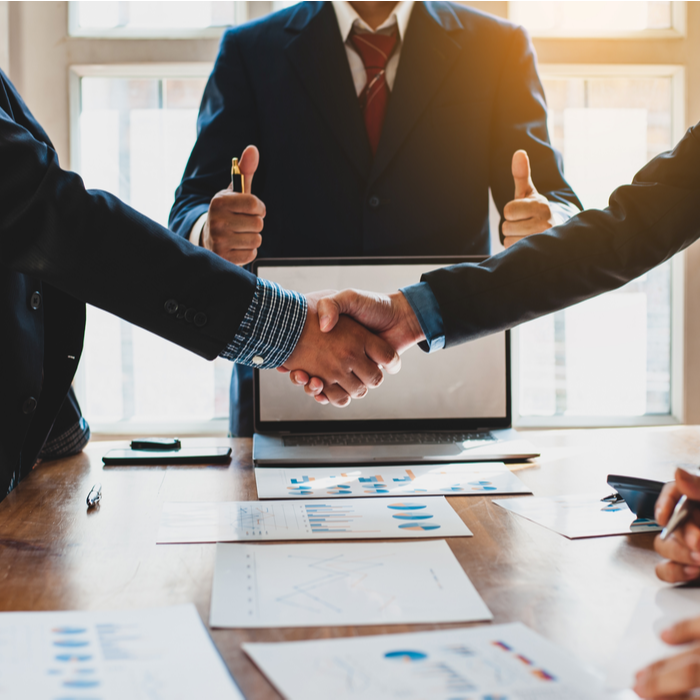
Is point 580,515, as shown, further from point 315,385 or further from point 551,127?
point 551,127

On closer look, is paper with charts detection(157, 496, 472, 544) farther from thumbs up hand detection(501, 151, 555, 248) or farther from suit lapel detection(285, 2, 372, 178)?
suit lapel detection(285, 2, 372, 178)

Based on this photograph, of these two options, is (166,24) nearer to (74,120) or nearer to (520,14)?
(74,120)

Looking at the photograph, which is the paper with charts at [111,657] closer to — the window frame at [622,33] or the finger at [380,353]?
the finger at [380,353]

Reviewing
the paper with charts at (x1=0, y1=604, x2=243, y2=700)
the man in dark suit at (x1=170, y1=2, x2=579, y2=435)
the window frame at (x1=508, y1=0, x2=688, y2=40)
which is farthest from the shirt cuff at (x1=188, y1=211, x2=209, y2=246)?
the window frame at (x1=508, y1=0, x2=688, y2=40)

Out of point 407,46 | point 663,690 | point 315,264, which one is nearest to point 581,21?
point 407,46

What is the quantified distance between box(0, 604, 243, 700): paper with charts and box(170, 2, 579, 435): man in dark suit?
1017 millimetres

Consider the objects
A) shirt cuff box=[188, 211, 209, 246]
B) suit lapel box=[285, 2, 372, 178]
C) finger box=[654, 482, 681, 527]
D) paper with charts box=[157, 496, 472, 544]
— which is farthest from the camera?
suit lapel box=[285, 2, 372, 178]

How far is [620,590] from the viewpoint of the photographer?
63cm

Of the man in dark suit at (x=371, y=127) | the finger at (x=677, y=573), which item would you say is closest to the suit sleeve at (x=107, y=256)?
the man in dark suit at (x=371, y=127)

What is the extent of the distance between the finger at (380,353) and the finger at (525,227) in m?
0.43

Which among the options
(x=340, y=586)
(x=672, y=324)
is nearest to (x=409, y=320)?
(x=340, y=586)

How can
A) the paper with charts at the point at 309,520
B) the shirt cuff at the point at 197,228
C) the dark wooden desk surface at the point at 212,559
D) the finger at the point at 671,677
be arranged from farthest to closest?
the shirt cuff at the point at 197,228
the paper with charts at the point at 309,520
the dark wooden desk surface at the point at 212,559
the finger at the point at 671,677

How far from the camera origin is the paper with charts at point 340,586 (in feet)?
1.87

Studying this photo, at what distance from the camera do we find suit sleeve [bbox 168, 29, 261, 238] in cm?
162
